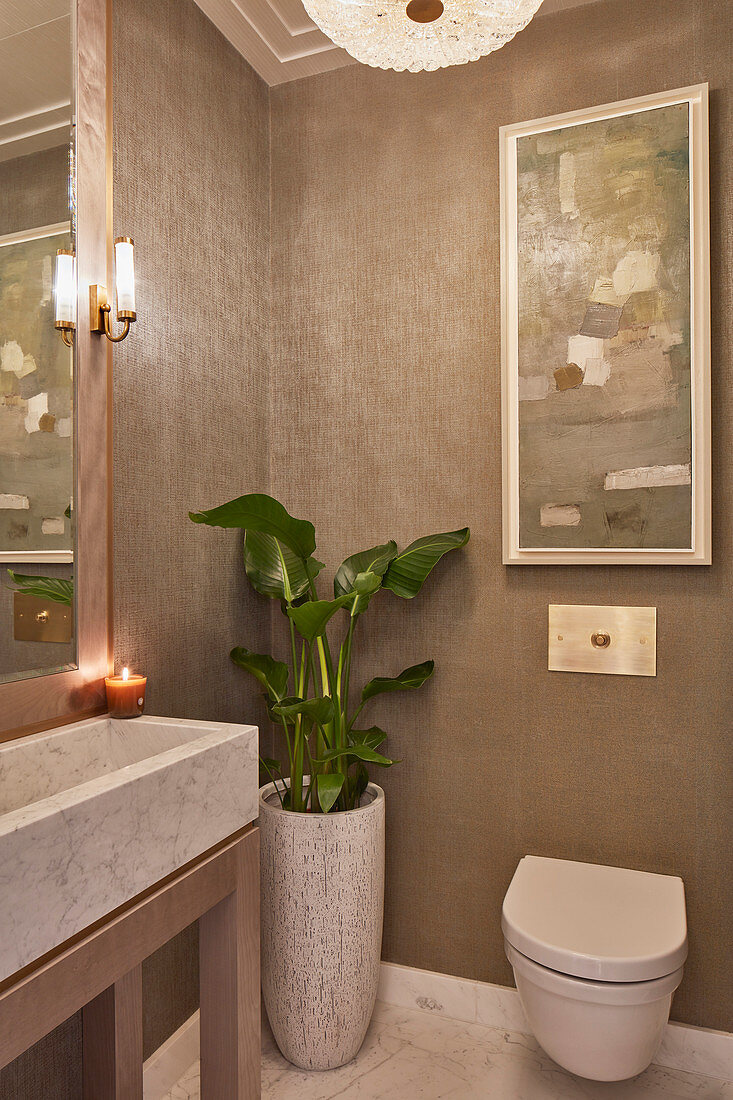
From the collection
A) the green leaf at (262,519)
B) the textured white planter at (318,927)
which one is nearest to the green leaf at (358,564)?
the green leaf at (262,519)

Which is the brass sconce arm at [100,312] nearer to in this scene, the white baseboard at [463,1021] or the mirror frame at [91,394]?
the mirror frame at [91,394]

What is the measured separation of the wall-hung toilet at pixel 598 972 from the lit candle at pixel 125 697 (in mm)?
882

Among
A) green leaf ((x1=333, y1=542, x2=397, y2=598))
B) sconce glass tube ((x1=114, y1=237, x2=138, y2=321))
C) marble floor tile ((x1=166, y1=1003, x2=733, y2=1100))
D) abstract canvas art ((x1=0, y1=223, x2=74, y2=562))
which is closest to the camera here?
abstract canvas art ((x1=0, y1=223, x2=74, y2=562))

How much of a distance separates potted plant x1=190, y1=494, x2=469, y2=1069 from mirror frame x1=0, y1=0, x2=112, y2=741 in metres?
0.24

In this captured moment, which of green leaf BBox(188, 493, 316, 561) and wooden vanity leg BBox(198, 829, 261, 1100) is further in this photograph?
green leaf BBox(188, 493, 316, 561)

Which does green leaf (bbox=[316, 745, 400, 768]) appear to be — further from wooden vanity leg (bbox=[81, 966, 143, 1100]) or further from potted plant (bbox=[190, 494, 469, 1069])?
wooden vanity leg (bbox=[81, 966, 143, 1100])

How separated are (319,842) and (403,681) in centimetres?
45

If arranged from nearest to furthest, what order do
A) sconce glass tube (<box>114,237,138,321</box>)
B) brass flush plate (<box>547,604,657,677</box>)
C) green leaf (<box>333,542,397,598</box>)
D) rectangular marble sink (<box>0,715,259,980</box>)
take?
rectangular marble sink (<box>0,715,259,980</box>) < sconce glass tube (<box>114,237,138,321</box>) < brass flush plate (<box>547,604,657,677</box>) < green leaf (<box>333,542,397,598</box>)

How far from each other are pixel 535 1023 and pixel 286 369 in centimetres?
173

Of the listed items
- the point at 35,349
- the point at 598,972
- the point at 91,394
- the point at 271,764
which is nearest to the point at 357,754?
the point at 271,764

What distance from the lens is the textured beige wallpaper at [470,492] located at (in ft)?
5.85

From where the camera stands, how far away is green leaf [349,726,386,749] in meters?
1.91

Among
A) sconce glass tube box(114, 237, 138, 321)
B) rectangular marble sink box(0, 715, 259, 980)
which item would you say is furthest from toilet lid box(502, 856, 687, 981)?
sconce glass tube box(114, 237, 138, 321)

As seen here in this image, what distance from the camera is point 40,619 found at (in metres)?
1.41
